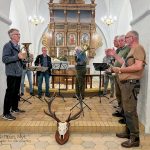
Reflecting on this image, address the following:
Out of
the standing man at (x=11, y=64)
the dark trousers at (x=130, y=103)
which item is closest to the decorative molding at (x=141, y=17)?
the dark trousers at (x=130, y=103)

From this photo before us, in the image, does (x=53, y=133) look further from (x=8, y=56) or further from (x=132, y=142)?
(x=8, y=56)

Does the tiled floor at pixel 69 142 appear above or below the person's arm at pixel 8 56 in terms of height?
below

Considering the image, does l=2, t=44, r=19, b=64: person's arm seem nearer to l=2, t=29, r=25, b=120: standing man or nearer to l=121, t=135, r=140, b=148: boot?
l=2, t=29, r=25, b=120: standing man

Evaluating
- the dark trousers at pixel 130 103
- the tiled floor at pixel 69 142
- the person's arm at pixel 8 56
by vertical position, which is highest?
the person's arm at pixel 8 56

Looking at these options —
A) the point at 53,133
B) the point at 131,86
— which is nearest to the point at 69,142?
the point at 53,133

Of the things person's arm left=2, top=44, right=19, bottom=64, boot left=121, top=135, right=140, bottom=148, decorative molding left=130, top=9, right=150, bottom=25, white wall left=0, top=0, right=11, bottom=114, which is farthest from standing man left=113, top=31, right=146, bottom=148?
white wall left=0, top=0, right=11, bottom=114

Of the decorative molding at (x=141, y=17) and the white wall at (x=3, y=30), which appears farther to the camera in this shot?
the white wall at (x=3, y=30)

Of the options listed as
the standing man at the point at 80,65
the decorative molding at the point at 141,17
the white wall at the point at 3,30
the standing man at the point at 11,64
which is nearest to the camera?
the decorative molding at the point at 141,17

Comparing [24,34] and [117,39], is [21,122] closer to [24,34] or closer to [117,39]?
[117,39]

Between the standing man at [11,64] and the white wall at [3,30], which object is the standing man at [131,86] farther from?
the white wall at [3,30]

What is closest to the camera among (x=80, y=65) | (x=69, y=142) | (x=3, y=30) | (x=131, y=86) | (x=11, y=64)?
(x=131, y=86)

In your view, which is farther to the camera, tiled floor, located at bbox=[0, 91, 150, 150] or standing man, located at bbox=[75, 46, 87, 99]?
standing man, located at bbox=[75, 46, 87, 99]

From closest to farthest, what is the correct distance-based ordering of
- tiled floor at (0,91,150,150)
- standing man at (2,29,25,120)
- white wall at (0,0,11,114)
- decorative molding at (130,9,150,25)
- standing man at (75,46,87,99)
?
tiled floor at (0,91,150,150)
decorative molding at (130,9,150,25)
standing man at (2,29,25,120)
white wall at (0,0,11,114)
standing man at (75,46,87,99)

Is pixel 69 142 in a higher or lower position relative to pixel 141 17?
lower
